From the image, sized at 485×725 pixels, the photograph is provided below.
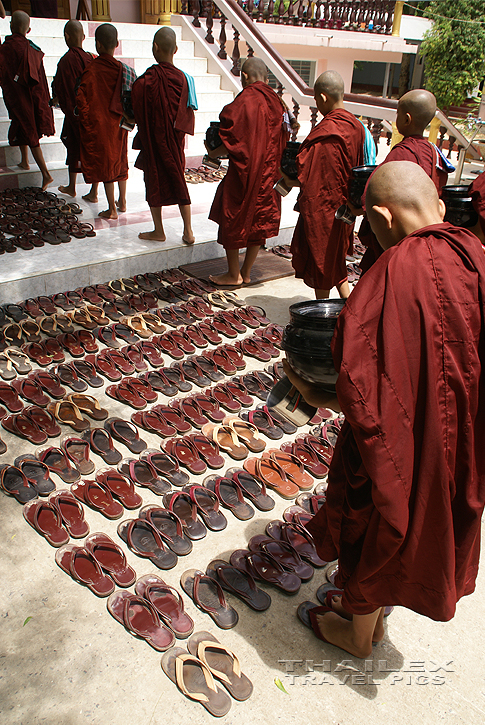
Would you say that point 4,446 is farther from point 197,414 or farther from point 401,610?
point 401,610

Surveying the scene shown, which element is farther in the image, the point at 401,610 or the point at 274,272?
the point at 274,272

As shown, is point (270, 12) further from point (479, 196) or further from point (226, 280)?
point (479, 196)

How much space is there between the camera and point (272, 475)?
2.92m

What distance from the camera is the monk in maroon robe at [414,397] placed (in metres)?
1.40

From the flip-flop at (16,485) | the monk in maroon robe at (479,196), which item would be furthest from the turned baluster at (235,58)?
the flip-flop at (16,485)

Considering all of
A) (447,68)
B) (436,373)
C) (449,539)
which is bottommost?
(449,539)

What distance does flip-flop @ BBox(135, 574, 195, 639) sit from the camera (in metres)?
2.10

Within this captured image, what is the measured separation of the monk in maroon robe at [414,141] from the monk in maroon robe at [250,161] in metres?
1.30

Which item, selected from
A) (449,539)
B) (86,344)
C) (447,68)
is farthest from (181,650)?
(447,68)

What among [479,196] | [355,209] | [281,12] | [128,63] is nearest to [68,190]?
[128,63]

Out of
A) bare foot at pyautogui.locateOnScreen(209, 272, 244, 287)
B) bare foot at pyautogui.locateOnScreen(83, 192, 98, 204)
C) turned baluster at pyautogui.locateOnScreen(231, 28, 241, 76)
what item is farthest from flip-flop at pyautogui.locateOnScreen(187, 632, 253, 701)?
turned baluster at pyautogui.locateOnScreen(231, 28, 241, 76)

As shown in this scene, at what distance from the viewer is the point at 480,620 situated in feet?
7.34

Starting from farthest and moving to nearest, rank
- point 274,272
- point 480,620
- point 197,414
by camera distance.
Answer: point 274,272 → point 197,414 → point 480,620

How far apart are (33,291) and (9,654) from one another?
3.23 m
